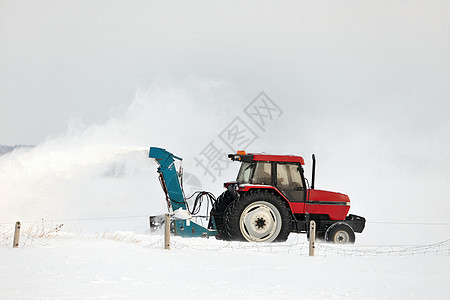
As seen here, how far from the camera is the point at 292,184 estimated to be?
12.9m

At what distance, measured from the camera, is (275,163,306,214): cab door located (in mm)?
12875

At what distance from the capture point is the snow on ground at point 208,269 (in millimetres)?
7230

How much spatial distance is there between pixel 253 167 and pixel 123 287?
6.06m

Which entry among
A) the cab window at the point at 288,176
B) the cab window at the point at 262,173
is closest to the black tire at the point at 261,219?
the cab window at the point at 262,173

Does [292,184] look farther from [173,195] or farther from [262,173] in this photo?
[173,195]

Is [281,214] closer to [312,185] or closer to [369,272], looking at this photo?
[312,185]

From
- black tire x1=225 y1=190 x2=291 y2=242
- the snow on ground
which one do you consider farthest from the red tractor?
the snow on ground

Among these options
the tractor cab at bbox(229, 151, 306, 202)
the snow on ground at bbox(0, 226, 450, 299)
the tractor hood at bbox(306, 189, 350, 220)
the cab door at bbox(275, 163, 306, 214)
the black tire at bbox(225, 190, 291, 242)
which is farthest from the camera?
the tractor hood at bbox(306, 189, 350, 220)

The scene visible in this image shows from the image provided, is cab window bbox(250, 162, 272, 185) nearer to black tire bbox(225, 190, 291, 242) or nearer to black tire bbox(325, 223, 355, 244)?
black tire bbox(225, 190, 291, 242)

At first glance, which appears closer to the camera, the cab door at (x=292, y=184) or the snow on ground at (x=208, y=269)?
the snow on ground at (x=208, y=269)

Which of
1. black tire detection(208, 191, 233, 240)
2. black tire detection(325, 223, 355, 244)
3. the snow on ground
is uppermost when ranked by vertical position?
black tire detection(208, 191, 233, 240)

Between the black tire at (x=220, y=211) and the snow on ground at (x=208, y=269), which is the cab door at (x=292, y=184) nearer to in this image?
the snow on ground at (x=208, y=269)

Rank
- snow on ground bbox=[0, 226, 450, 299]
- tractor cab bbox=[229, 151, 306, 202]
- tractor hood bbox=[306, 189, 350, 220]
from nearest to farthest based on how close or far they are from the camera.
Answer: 1. snow on ground bbox=[0, 226, 450, 299]
2. tractor cab bbox=[229, 151, 306, 202]
3. tractor hood bbox=[306, 189, 350, 220]

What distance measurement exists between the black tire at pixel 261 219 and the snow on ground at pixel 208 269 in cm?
38
